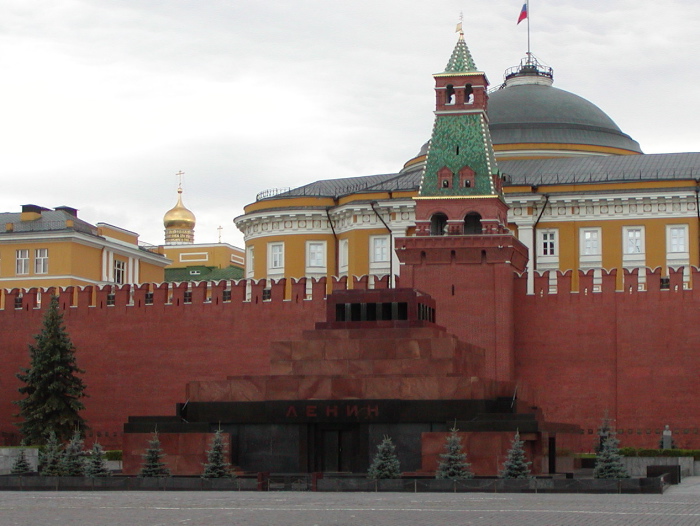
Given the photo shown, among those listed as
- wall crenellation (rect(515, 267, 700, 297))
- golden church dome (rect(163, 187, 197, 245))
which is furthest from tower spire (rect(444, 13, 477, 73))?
golden church dome (rect(163, 187, 197, 245))

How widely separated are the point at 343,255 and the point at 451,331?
15341mm

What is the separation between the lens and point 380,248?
181 ft

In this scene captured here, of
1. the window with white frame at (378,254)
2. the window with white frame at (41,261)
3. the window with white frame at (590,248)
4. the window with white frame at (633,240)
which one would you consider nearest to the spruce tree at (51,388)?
the window with white frame at (41,261)

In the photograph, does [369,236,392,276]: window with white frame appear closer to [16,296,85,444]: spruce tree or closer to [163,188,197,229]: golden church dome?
[16,296,85,444]: spruce tree

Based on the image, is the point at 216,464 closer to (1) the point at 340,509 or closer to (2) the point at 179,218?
(1) the point at 340,509

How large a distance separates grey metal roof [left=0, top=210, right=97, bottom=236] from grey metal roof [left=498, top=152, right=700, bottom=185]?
647 inches

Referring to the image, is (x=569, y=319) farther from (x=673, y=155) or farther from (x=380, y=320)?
(x=673, y=155)

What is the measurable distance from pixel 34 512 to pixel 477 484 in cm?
916

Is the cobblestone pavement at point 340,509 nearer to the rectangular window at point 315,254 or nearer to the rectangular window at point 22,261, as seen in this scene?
the rectangular window at point 315,254

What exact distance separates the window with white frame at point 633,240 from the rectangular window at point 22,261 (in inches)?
879

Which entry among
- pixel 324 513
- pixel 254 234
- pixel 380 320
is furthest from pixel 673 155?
pixel 324 513

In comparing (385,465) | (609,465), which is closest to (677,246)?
(609,465)

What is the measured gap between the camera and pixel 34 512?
2394 centimetres

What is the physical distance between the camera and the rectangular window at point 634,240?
5241cm
